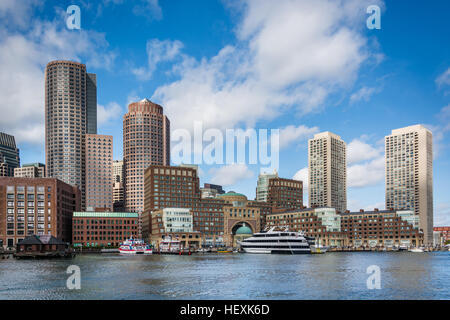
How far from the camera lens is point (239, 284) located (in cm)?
7469

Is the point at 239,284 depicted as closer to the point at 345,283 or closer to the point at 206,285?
the point at 206,285

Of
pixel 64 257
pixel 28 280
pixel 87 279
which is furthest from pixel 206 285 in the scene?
pixel 64 257
